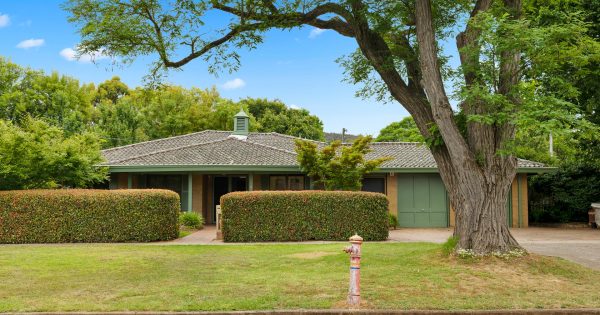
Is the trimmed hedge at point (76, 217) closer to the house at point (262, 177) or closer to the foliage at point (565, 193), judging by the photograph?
the house at point (262, 177)

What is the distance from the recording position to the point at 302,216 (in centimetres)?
1658

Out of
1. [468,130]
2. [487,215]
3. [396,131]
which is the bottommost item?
[487,215]

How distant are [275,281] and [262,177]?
1503cm

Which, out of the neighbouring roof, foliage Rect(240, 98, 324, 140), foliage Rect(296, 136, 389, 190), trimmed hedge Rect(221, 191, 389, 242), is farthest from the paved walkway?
foliage Rect(240, 98, 324, 140)

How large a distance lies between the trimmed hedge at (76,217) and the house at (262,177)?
199 inches

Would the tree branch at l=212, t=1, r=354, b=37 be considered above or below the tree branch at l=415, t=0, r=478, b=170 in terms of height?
above

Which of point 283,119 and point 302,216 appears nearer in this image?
point 302,216

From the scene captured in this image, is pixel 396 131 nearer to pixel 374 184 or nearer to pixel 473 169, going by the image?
pixel 374 184

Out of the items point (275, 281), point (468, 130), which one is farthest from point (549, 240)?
point (275, 281)

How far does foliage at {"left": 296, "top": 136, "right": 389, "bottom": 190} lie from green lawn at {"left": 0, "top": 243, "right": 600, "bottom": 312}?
705 centimetres

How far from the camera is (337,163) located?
1977cm

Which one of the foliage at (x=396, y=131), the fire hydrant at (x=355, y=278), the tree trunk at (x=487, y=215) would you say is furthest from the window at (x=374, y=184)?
the foliage at (x=396, y=131)

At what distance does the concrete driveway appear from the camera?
12.8m

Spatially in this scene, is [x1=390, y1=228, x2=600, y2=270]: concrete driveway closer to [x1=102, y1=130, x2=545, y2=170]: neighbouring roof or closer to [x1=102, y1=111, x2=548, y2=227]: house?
[x1=102, y1=111, x2=548, y2=227]: house
